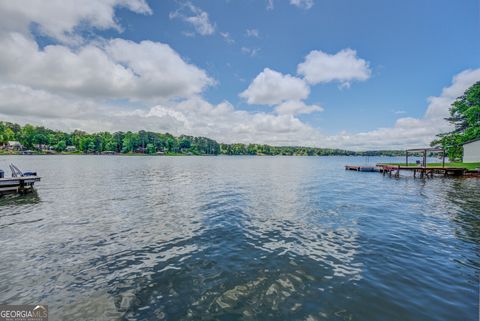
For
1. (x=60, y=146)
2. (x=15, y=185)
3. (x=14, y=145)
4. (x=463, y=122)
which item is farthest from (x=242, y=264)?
(x=14, y=145)

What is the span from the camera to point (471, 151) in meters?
48.9

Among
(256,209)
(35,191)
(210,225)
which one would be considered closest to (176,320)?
(210,225)

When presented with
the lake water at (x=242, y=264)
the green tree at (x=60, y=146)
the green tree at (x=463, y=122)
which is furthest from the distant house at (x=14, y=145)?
the green tree at (x=463, y=122)

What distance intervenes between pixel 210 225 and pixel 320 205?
10.2 meters

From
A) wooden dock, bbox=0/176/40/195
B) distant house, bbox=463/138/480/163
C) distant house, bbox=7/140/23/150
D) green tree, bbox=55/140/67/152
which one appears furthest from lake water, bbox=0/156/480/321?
distant house, bbox=7/140/23/150

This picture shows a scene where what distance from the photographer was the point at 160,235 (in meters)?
11.8

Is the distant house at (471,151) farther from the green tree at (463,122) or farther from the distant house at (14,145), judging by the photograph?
the distant house at (14,145)

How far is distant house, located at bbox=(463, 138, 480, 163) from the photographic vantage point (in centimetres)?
4727

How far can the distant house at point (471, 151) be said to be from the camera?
47.3 metres

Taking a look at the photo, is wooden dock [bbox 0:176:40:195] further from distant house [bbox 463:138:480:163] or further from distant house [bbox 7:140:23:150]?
distant house [bbox 7:140:23:150]

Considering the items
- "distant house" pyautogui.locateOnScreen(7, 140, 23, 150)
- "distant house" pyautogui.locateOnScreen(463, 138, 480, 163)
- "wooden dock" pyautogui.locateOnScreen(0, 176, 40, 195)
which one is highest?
"distant house" pyautogui.locateOnScreen(7, 140, 23, 150)

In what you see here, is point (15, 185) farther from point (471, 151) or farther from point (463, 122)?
point (463, 122)

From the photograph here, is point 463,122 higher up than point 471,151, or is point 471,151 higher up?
point 463,122

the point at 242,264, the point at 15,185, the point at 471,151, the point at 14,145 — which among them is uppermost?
the point at 14,145
